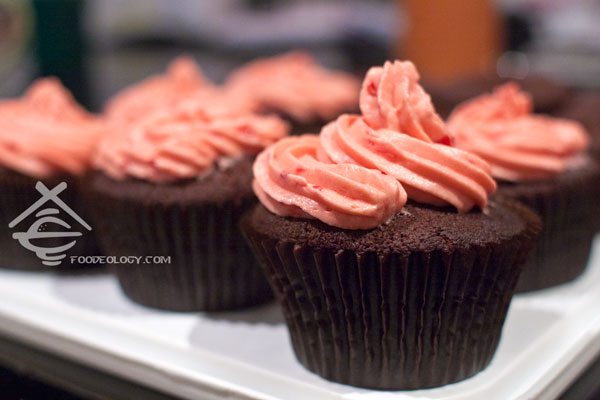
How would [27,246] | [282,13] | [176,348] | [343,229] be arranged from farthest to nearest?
1. [282,13]
2. [27,246]
3. [176,348]
4. [343,229]

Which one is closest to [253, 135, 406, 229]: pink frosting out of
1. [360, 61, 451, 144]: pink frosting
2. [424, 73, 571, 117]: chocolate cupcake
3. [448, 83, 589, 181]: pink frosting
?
[360, 61, 451, 144]: pink frosting

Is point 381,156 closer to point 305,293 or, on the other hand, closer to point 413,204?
point 413,204

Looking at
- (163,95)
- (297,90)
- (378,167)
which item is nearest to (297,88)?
(297,90)

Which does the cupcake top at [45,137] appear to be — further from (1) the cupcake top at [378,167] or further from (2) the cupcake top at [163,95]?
(1) the cupcake top at [378,167]

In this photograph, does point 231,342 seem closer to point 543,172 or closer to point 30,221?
point 30,221

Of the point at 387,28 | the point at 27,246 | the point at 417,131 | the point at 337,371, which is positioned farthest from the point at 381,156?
the point at 387,28

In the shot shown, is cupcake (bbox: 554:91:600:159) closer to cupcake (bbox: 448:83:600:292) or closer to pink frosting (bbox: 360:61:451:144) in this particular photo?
cupcake (bbox: 448:83:600:292)

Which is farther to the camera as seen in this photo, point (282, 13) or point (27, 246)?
point (282, 13)
